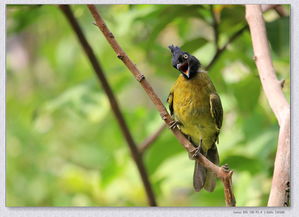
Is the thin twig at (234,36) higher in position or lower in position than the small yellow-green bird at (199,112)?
higher

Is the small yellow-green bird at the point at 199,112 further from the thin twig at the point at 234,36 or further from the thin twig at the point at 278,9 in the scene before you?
the thin twig at the point at 278,9

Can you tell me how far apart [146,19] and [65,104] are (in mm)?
697

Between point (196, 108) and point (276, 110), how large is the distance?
0.74 meters

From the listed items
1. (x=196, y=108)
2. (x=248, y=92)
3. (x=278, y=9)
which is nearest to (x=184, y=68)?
(x=196, y=108)

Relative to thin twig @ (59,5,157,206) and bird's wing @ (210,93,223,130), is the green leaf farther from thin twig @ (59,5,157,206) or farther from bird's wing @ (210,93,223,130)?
thin twig @ (59,5,157,206)

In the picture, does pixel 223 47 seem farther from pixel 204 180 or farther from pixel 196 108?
pixel 204 180

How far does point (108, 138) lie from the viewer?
4.32 meters

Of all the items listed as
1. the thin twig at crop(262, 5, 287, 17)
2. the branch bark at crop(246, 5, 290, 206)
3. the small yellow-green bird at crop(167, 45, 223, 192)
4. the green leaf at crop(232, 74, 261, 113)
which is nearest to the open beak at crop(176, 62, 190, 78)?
the small yellow-green bird at crop(167, 45, 223, 192)

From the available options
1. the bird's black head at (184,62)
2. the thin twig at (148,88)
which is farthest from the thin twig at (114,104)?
the thin twig at (148,88)

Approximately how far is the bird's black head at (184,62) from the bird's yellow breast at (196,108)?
0.10m

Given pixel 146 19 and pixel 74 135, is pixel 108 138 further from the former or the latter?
pixel 146 19

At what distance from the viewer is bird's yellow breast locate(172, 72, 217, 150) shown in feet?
10.3

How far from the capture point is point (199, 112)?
3.15m

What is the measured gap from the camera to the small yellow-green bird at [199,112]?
310 cm
